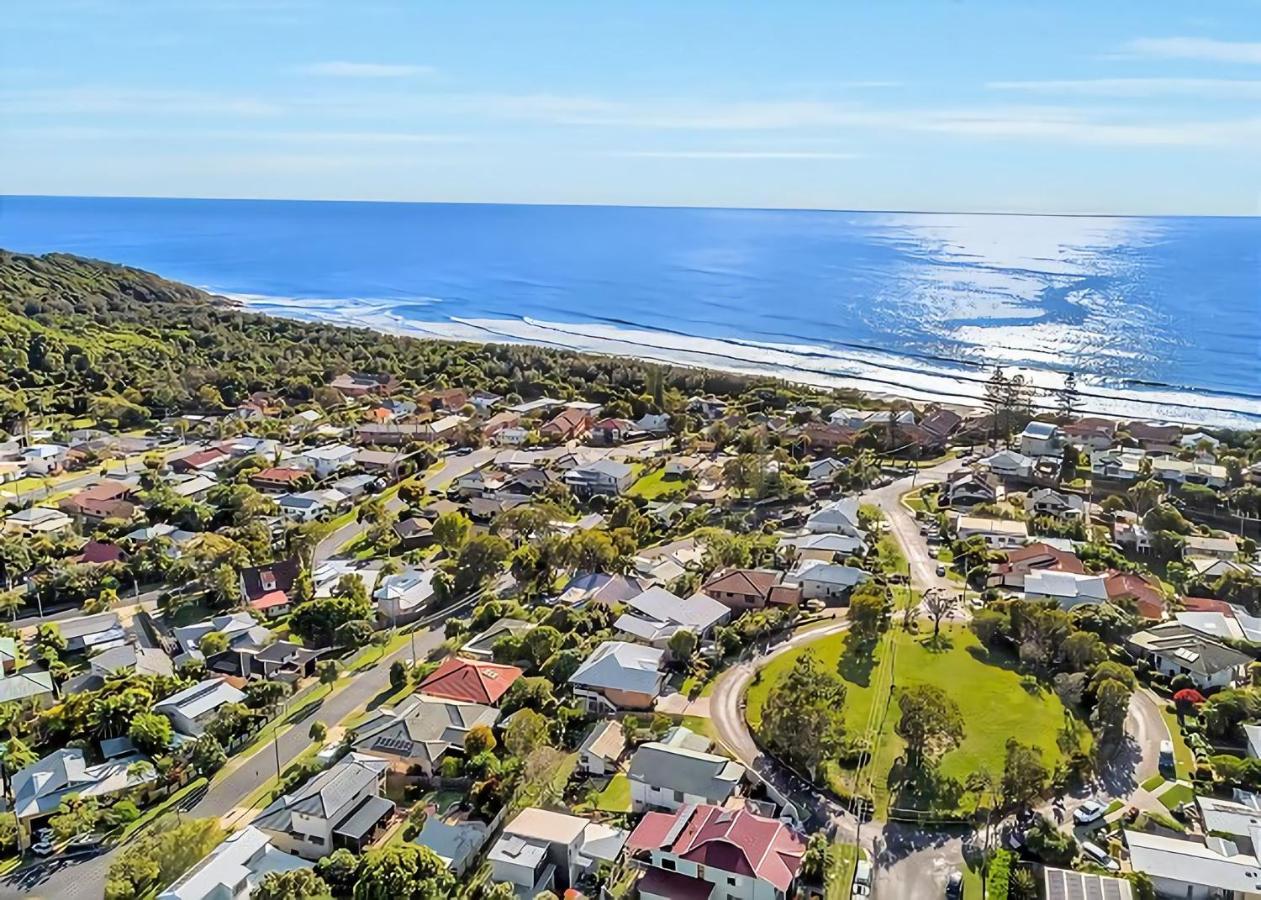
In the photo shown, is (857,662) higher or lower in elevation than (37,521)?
higher

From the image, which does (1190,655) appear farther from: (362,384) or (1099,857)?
(362,384)

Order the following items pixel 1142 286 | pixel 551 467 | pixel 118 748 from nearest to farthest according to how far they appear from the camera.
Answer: pixel 118 748 < pixel 551 467 < pixel 1142 286

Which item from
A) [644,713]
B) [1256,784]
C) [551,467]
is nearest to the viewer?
[1256,784]

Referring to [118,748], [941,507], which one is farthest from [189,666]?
[941,507]

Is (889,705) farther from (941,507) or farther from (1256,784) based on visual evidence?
(941,507)

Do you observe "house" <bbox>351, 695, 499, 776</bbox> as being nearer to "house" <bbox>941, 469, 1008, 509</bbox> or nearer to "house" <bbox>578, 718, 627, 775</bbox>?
"house" <bbox>578, 718, 627, 775</bbox>

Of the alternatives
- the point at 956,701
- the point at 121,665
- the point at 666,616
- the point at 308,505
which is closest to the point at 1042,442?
the point at 956,701
